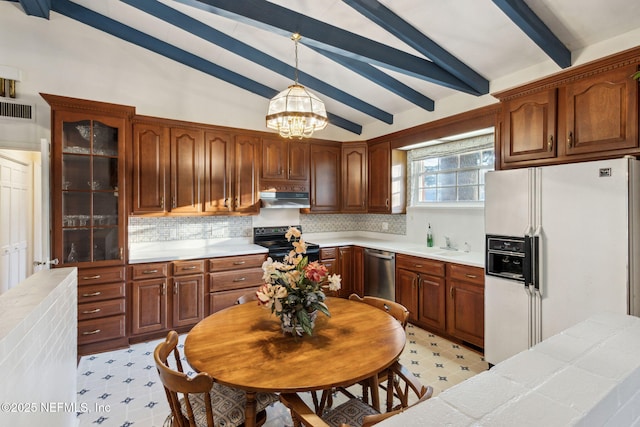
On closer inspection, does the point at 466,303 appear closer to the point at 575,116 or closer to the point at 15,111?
the point at 575,116

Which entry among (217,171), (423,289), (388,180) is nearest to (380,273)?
(423,289)

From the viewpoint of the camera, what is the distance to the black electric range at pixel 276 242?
4.03 meters

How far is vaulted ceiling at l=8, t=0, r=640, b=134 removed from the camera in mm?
2307

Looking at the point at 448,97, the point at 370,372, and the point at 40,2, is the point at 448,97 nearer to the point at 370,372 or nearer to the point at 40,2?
the point at 370,372

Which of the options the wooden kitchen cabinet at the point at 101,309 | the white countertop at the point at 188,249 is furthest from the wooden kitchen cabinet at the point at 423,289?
the wooden kitchen cabinet at the point at 101,309

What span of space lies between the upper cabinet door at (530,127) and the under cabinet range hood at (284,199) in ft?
8.12

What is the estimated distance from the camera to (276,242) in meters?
4.34

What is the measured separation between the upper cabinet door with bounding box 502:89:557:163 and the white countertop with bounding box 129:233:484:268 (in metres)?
1.06

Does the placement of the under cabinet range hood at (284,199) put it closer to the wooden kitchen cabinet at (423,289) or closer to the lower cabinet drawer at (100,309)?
the wooden kitchen cabinet at (423,289)

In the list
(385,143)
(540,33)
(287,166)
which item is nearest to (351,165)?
(385,143)

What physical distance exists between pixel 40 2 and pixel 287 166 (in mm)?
2948

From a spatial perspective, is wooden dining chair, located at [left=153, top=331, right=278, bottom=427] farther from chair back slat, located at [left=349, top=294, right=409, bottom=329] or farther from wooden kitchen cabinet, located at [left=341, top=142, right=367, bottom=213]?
wooden kitchen cabinet, located at [left=341, top=142, right=367, bottom=213]

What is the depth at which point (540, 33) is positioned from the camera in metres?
2.30

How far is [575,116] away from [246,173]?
3332mm
